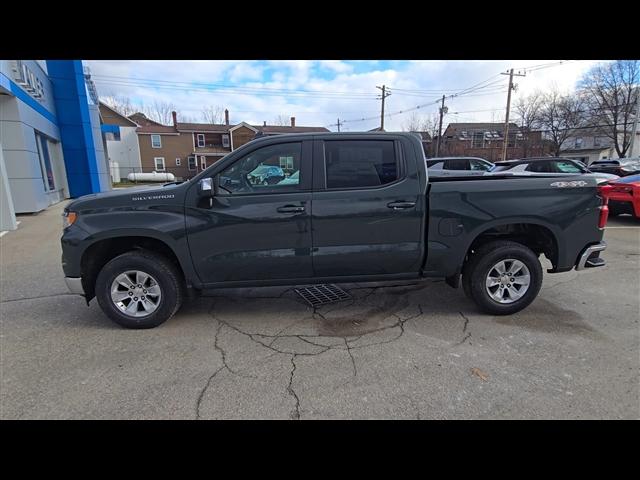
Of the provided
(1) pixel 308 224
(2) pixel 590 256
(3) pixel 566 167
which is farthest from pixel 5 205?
(3) pixel 566 167

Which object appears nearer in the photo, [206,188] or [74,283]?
[206,188]

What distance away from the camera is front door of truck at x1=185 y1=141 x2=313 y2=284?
353cm

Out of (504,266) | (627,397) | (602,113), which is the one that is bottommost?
(627,397)

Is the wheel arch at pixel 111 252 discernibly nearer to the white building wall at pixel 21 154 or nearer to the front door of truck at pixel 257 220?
the front door of truck at pixel 257 220

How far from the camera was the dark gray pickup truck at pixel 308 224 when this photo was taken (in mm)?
3529

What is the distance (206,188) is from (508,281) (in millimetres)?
3419

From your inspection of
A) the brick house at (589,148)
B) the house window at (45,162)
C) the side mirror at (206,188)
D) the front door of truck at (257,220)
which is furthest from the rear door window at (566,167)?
the brick house at (589,148)

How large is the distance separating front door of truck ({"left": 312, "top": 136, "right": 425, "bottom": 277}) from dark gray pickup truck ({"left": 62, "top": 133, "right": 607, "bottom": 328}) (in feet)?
0.04

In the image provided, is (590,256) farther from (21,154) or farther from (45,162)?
(45,162)

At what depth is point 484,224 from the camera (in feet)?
12.2

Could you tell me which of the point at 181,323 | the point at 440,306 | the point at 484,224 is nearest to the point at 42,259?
the point at 181,323

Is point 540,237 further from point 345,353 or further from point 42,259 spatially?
point 42,259

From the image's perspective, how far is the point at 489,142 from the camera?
162ft
